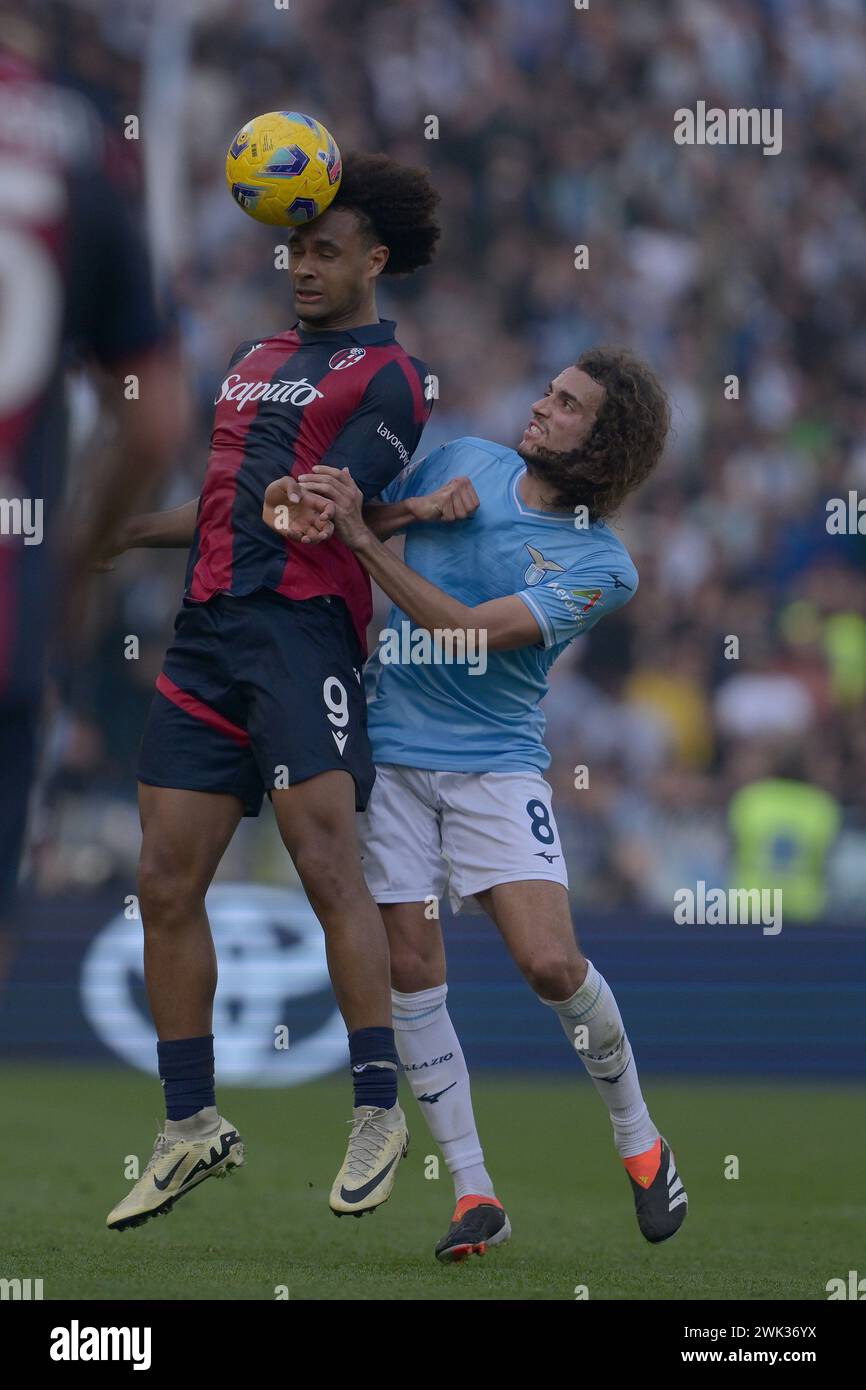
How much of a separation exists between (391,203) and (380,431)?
0.59 meters

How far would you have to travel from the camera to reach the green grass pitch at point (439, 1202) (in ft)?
15.3

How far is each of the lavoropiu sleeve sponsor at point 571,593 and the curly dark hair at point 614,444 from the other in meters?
0.19

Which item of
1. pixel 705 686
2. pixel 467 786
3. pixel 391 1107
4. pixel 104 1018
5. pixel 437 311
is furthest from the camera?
pixel 437 311

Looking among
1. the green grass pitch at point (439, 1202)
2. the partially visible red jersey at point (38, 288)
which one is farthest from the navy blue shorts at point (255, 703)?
the partially visible red jersey at point (38, 288)

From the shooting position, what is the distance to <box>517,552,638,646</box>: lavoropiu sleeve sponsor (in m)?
5.19

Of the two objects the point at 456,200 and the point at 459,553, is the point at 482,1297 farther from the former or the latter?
the point at 456,200

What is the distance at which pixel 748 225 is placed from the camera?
45.2 ft

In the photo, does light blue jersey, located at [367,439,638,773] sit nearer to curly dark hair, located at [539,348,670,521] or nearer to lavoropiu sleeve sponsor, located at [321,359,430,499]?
curly dark hair, located at [539,348,670,521]

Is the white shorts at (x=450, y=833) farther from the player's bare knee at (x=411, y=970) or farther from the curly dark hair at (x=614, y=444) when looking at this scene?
the curly dark hair at (x=614, y=444)

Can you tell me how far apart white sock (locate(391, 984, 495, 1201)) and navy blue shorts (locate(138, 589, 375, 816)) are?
0.67 meters

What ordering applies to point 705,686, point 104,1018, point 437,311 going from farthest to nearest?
point 437,311
point 705,686
point 104,1018

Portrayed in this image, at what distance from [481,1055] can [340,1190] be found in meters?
4.61

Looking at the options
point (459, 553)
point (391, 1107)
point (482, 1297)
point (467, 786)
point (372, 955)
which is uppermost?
point (459, 553)

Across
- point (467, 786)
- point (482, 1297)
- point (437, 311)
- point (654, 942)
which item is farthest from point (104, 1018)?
point (437, 311)
